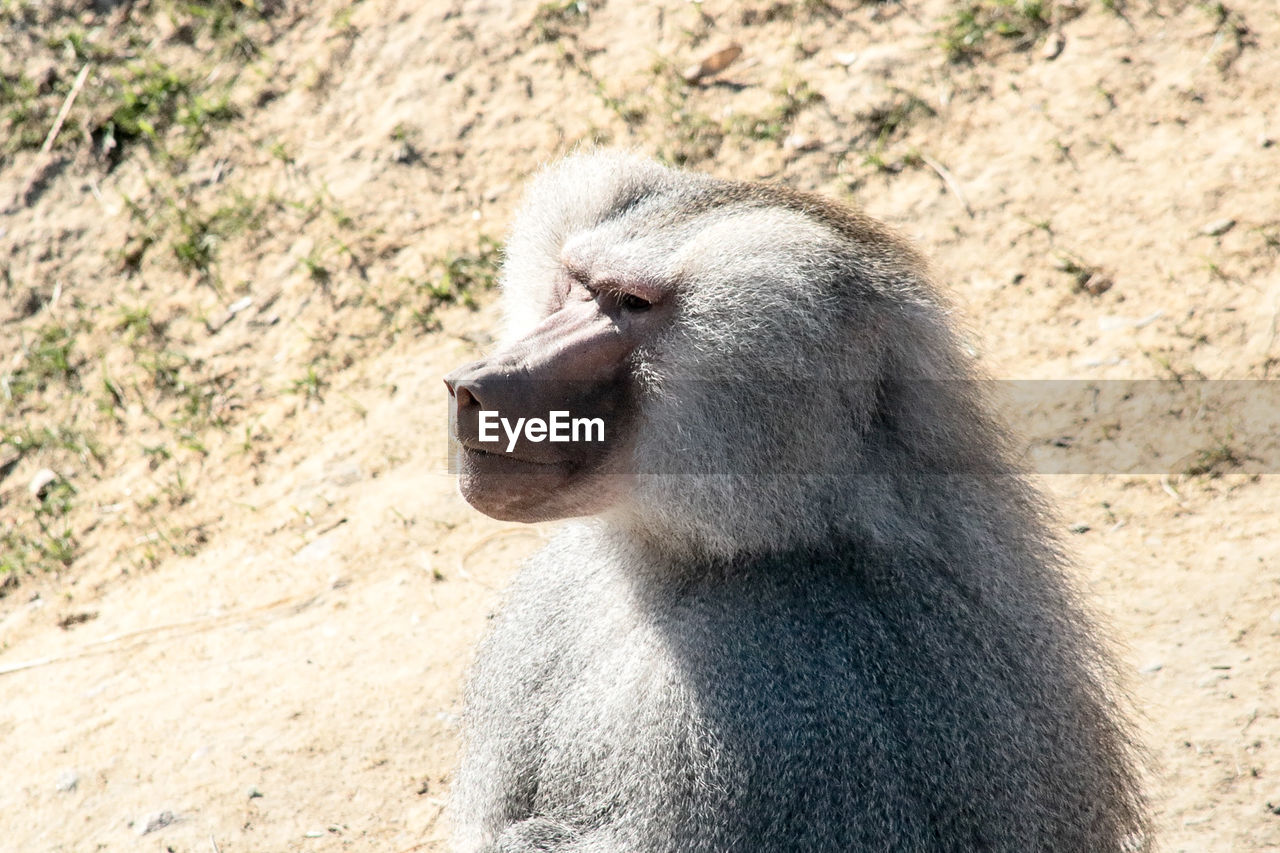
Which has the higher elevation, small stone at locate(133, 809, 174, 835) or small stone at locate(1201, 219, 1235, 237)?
small stone at locate(1201, 219, 1235, 237)

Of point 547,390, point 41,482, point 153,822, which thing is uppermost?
point 547,390

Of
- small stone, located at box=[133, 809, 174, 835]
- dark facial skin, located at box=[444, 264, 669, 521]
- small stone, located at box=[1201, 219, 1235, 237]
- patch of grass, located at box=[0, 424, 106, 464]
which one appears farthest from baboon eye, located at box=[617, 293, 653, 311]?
patch of grass, located at box=[0, 424, 106, 464]

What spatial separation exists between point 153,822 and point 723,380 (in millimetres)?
2106

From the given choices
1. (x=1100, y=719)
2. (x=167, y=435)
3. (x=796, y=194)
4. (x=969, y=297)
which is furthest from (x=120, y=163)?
(x=1100, y=719)

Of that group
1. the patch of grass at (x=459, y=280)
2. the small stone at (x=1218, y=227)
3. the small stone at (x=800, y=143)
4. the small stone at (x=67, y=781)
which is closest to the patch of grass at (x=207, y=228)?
the patch of grass at (x=459, y=280)

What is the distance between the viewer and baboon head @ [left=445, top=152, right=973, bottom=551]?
81.4 inches

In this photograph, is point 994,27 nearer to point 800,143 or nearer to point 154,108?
point 800,143

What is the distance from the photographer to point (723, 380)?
209cm

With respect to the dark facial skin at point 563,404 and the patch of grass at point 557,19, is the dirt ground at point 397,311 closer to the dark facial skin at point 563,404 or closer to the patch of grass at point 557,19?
the patch of grass at point 557,19

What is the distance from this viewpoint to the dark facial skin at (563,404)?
206 centimetres

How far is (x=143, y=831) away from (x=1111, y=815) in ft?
7.68

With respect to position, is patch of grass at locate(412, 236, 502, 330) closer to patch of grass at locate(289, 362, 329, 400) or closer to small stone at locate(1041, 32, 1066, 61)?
patch of grass at locate(289, 362, 329, 400)

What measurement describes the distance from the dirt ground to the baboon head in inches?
12.5

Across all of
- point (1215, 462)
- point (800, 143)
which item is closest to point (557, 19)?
point (800, 143)
